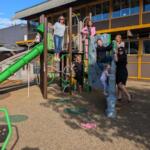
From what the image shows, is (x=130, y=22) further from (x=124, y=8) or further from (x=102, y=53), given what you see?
(x=102, y=53)

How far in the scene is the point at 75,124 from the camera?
8469 millimetres

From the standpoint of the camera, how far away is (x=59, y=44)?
14.0 m

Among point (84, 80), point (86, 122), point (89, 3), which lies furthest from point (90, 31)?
point (89, 3)

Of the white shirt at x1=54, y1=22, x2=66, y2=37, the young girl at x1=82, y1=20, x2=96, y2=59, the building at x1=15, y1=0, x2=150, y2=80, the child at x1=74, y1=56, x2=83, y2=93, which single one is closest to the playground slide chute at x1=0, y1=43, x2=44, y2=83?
the white shirt at x1=54, y1=22, x2=66, y2=37

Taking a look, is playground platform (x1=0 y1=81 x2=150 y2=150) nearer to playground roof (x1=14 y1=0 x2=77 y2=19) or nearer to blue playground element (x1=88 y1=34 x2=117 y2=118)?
blue playground element (x1=88 y1=34 x2=117 y2=118)

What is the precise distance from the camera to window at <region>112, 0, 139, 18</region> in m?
23.2

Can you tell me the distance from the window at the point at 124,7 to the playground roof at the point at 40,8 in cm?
435

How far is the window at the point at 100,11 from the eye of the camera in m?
25.8

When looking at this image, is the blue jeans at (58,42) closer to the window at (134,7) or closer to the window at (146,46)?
the window at (146,46)

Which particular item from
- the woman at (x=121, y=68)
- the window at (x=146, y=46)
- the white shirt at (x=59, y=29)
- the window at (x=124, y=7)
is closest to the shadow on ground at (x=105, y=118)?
the woman at (x=121, y=68)

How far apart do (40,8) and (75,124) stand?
83.3 ft

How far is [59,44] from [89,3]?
46.4ft

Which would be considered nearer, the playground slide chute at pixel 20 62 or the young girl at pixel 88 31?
the playground slide chute at pixel 20 62

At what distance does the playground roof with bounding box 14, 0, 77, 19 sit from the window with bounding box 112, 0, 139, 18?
14.3ft
